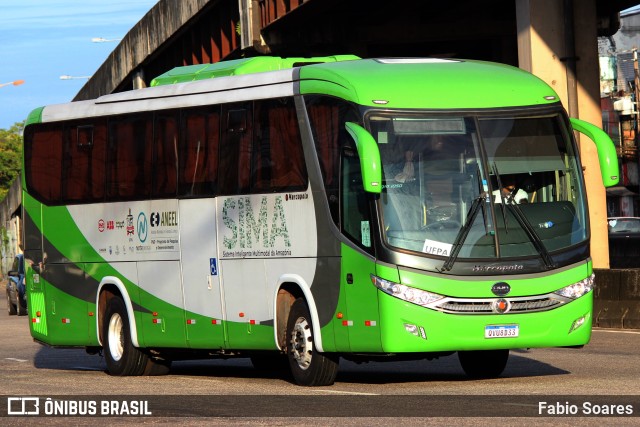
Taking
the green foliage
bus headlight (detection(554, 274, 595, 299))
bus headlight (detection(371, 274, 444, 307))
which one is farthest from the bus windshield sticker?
the green foliage

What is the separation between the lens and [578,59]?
28.6 meters

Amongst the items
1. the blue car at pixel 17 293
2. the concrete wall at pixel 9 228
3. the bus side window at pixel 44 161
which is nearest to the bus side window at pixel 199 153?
the bus side window at pixel 44 161

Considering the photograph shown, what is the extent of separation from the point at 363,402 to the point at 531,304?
231 cm

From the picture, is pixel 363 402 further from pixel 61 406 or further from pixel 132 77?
pixel 132 77

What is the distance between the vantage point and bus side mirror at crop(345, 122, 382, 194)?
13.9 m

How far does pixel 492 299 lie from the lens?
14430 mm

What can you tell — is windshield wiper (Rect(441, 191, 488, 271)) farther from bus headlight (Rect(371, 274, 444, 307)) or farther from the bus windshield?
bus headlight (Rect(371, 274, 444, 307))

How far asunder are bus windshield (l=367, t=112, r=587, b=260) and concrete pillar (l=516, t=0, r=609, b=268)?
13.1 m

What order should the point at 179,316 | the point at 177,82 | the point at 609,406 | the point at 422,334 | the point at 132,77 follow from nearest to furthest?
1. the point at 609,406
2. the point at 422,334
3. the point at 179,316
4. the point at 177,82
5. the point at 132,77

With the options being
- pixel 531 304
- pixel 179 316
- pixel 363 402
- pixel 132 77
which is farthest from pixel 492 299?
pixel 132 77

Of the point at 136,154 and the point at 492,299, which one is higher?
the point at 136,154

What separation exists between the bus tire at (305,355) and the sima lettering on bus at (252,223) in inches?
30.1

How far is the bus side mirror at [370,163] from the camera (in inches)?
548

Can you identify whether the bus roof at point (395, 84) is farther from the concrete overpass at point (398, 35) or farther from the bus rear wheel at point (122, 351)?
the concrete overpass at point (398, 35)
